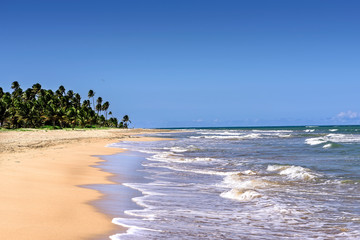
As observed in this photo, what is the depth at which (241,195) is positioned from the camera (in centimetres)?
1012

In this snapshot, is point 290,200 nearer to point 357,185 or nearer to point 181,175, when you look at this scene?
point 357,185

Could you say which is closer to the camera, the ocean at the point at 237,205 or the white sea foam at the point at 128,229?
the white sea foam at the point at 128,229

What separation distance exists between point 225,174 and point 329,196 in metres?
5.61

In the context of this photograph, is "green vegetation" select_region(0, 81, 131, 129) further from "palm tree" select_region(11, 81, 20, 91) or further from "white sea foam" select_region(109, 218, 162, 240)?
"white sea foam" select_region(109, 218, 162, 240)

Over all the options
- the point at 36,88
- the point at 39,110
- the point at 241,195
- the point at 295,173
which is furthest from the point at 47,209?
the point at 36,88

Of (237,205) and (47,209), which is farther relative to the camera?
(237,205)

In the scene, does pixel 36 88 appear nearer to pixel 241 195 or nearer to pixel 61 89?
Result: pixel 61 89

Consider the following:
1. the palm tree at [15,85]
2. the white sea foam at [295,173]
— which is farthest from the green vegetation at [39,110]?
the white sea foam at [295,173]

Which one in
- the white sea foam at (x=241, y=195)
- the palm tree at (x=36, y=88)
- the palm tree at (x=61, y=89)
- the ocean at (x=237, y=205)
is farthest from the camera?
the palm tree at (x=61, y=89)

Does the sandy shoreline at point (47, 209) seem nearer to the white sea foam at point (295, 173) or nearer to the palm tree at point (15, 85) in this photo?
the white sea foam at point (295, 173)

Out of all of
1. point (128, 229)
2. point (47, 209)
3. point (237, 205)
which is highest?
point (47, 209)

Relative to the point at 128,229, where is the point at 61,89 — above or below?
above

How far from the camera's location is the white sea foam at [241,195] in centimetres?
996

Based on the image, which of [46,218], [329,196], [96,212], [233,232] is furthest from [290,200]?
[46,218]
